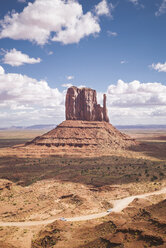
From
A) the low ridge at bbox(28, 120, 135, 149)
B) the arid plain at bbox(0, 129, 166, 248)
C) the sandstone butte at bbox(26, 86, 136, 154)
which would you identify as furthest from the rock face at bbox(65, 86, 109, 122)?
the arid plain at bbox(0, 129, 166, 248)

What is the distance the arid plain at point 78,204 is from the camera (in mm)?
16719

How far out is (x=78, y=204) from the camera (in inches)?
1158

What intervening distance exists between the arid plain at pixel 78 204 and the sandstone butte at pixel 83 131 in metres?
17.2

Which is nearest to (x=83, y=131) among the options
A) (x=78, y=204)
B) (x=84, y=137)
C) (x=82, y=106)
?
(x=84, y=137)

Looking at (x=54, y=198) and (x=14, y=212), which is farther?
(x=54, y=198)

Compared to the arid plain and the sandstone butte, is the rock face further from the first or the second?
the arid plain

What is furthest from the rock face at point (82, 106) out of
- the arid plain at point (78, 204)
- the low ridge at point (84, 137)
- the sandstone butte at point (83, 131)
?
the arid plain at point (78, 204)

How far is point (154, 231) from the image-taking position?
15.8m

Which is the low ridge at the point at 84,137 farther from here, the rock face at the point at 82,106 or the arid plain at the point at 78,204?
the arid plain at the point at 78,204

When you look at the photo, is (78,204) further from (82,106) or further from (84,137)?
(82,106)

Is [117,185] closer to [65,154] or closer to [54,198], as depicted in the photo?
[54,198]

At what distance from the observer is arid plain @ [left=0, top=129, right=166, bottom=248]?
1672 cm

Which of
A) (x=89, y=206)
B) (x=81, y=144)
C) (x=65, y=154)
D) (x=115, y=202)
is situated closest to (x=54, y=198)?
(x=89, y=206)

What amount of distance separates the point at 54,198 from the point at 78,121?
216 feet
